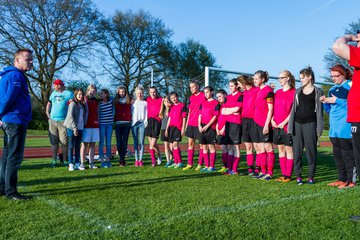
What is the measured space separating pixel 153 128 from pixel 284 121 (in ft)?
11.9

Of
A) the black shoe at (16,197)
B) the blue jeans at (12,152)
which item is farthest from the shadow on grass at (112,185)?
the blue jeans at (12,152)

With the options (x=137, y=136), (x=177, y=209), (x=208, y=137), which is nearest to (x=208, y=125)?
(x=208, y=137)

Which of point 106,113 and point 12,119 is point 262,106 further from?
point 12,119

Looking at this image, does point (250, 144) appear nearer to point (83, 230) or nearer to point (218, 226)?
point (218, 226)

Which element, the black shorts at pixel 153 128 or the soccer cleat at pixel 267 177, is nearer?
the soccer cleat at pixel 267 177

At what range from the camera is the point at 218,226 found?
12.5ft

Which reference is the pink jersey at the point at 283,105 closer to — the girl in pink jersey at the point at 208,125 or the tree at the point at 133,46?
the girl in pink jersey at the point at 208,125

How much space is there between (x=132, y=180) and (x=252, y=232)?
A: 3.63 meters

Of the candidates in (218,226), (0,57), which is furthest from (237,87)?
(0,57)

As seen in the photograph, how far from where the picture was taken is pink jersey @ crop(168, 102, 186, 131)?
358 inches

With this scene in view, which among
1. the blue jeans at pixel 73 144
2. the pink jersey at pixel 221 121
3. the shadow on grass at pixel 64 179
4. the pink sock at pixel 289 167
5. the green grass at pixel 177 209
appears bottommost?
the shadow on grass at pixel 64 179

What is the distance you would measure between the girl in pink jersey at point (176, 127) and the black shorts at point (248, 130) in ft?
6.00

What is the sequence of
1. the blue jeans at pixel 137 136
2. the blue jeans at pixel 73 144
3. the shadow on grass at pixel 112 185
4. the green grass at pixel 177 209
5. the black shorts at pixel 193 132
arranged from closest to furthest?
the green grass at pixel 177 209, the shadow on grass at pixel 112 185, the blue jeans at pixel 73 144, the black shorts at pixel 193 132, the blue jeans at pixel 137 136

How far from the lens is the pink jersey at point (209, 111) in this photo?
837 centimetres
